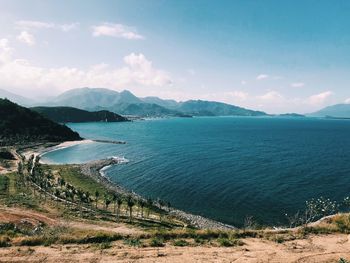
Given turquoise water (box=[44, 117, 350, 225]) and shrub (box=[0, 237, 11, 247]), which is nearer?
shrub (box=[0, 237, 11, 247])

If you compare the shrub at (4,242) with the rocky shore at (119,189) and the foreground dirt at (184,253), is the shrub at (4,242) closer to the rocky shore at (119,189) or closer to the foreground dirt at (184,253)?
the foreground dirt at (184,253)

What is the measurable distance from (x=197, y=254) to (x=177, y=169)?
126585 mm

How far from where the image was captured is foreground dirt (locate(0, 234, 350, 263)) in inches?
1351

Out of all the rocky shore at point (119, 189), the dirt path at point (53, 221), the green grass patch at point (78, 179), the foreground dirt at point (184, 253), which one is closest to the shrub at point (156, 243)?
the foreground dirt at point (184, 253)

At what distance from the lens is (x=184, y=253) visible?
1427 inches

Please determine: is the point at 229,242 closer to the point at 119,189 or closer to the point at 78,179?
the point at 119,189

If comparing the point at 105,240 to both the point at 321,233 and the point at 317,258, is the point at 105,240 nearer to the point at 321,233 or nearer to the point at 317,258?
the point at 317,258

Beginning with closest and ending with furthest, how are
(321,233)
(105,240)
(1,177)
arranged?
(105,240), (321,233), (1,177)

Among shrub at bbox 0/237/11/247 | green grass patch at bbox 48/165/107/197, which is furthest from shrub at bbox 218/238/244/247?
green grass patch at bbox 48/165/107/197

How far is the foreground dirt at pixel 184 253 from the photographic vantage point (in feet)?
113

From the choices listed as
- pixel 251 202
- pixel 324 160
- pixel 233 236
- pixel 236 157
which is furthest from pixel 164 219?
pixel 324 160

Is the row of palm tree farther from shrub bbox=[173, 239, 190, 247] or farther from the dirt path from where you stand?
shrub bbox=[173, 239, 190, 247]

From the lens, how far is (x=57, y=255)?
34875 millimetres

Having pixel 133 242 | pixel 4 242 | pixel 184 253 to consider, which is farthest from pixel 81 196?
pixel 184 253
